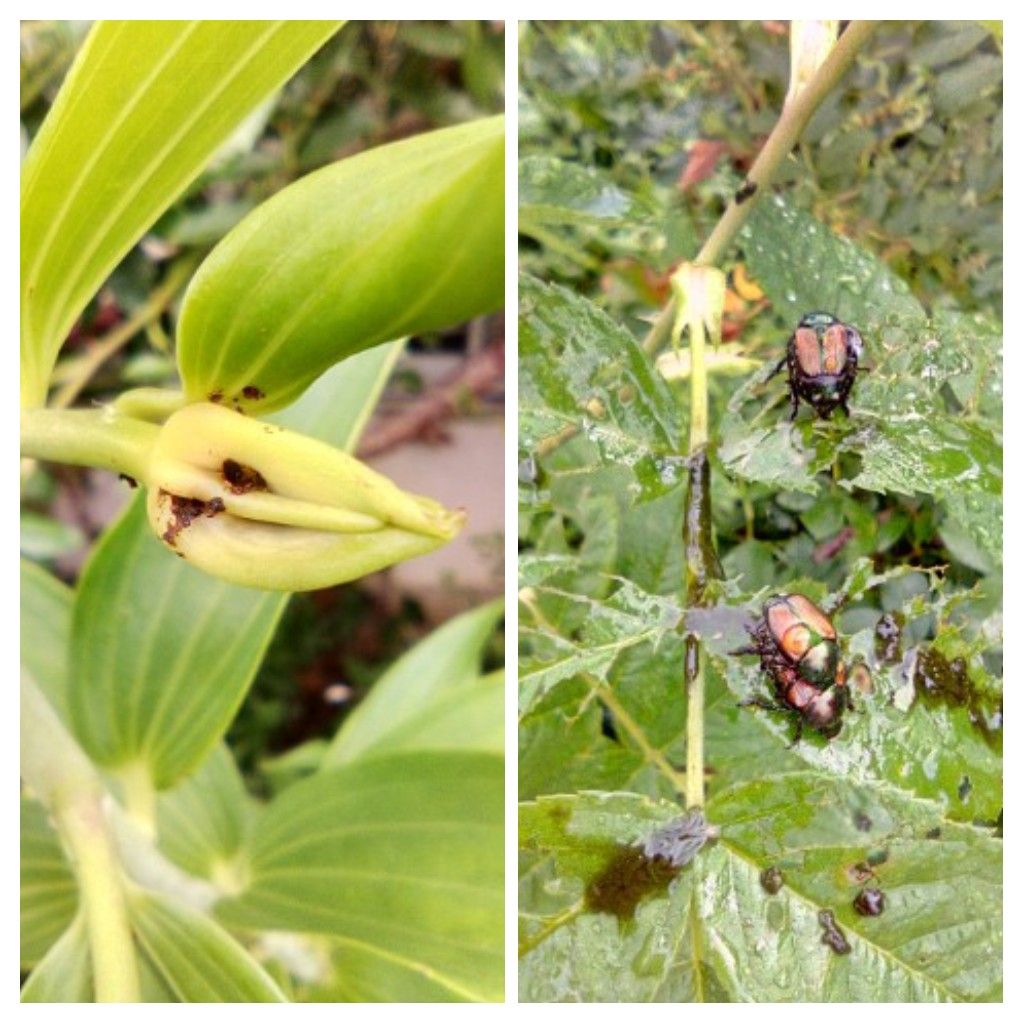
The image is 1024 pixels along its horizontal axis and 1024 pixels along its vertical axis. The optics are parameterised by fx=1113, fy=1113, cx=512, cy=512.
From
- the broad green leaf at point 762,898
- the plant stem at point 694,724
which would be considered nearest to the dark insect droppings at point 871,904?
the broad green leaf at point 762,898

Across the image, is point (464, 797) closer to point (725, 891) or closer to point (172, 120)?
point (725, 891)

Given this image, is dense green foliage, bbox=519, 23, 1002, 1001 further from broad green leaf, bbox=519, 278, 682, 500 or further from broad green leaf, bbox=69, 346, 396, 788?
broad green leaf, bbox=69, 346, 396, 788

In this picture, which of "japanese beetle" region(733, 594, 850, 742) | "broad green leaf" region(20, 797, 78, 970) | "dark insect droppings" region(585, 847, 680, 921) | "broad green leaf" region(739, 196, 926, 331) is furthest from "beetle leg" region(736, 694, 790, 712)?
"broad green leaf" region(20, 797, 78, 970)

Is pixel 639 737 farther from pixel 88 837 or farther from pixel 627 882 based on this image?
pixel 88 837

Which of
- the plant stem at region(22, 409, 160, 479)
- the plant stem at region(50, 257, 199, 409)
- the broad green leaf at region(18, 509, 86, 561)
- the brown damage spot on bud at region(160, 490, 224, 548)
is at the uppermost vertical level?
the plant stem at region(50, 257, 199, 409)

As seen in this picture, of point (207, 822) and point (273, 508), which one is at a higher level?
point (273, 508)

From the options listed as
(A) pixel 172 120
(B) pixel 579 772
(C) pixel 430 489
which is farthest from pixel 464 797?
(A) pixel 172 120

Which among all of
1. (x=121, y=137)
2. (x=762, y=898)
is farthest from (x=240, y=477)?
(x=762, y=898)
